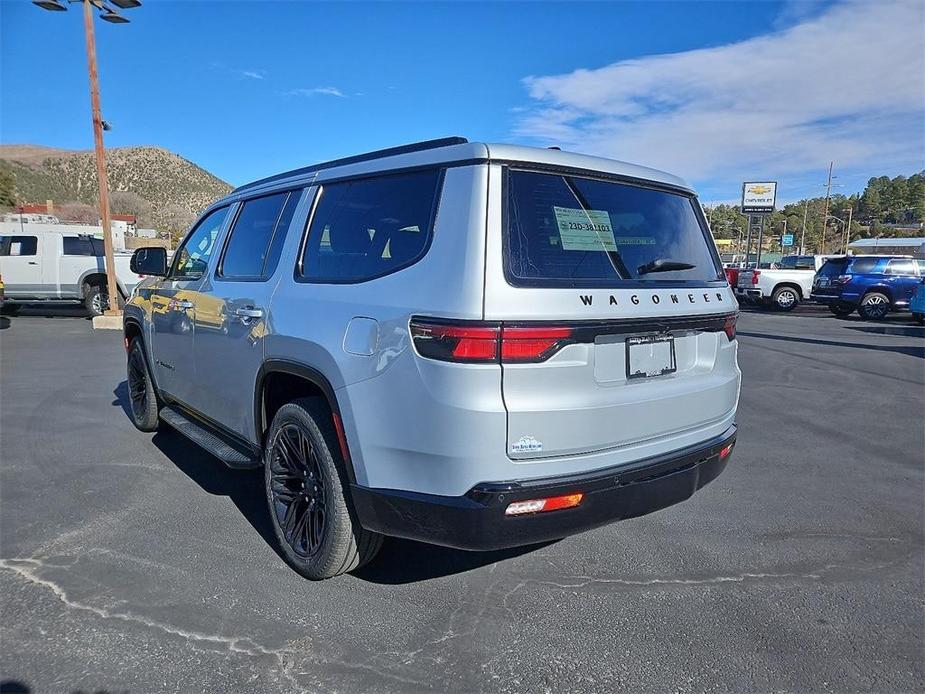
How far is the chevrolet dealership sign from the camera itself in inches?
1527

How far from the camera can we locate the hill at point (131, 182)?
82938 mm

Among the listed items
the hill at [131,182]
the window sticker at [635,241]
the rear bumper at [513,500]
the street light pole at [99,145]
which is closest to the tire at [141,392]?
the rear bumper at [513,500]

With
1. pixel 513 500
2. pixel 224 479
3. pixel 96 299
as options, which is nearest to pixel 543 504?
pixel 513 500

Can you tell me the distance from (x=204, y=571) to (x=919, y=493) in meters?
4.60

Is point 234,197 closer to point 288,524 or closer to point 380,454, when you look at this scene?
point 288,524

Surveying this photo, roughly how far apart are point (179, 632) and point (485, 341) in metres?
1.81

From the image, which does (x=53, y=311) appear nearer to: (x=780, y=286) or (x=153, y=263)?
(x=153, y=263)

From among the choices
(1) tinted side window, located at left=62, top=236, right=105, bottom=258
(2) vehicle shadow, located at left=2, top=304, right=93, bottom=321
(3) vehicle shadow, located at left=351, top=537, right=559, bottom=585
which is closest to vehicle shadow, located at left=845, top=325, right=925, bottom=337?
(3) vehicle shadow, located at left=351, top=537, right=559, bottom=585

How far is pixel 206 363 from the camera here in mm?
3834

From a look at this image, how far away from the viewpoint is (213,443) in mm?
3760

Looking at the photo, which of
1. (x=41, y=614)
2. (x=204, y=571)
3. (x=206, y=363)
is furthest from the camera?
(x=206, y=363)

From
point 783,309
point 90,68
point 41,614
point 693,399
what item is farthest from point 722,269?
point 783,309

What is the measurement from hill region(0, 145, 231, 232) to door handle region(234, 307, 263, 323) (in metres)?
81.4

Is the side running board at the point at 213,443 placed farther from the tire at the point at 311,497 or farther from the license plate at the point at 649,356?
the license plate at the point at 649,356
